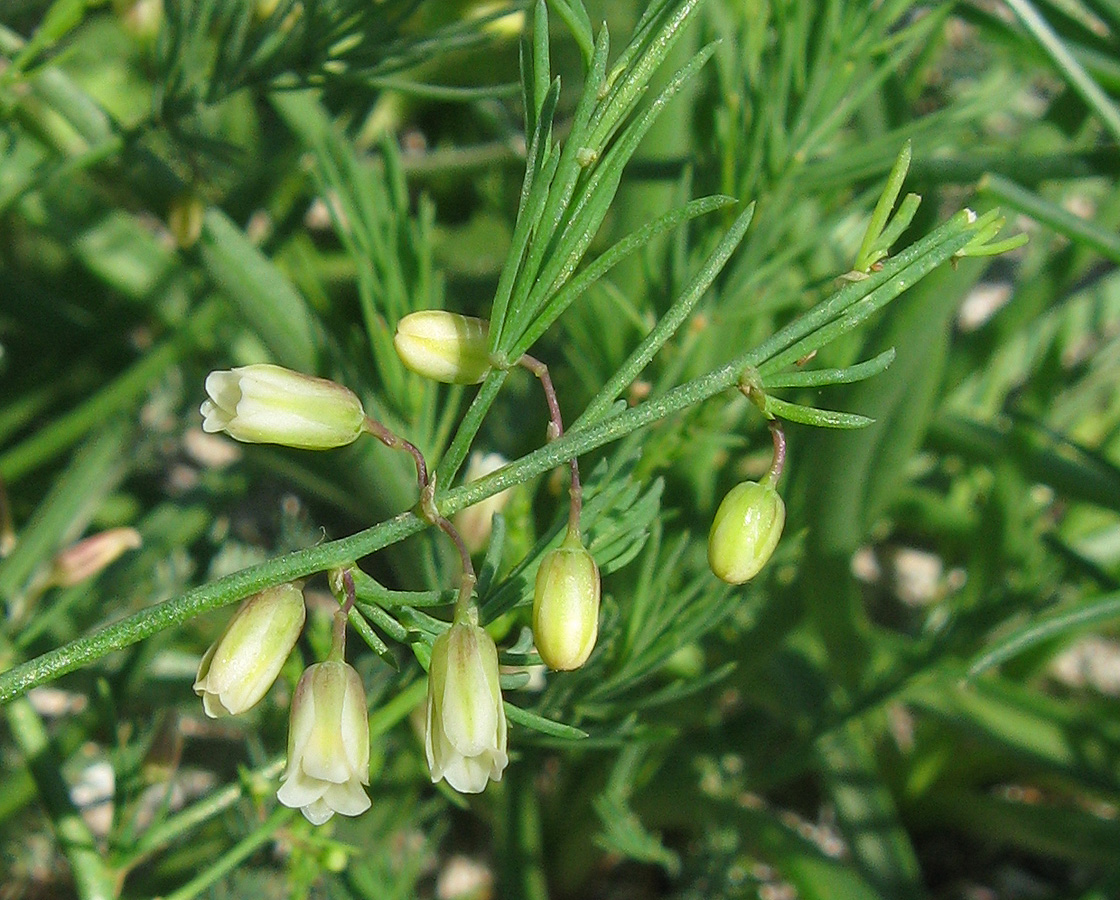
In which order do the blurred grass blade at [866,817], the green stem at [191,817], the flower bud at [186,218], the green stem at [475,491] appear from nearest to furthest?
the green stem at [475,491]
the green stem at [191,817]
the flower bud at [186,218]
the blurred grass blade at [866,817]

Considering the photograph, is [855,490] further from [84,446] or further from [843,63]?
[84,446]

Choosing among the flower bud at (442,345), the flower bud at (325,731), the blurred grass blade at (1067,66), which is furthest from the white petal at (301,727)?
the blurred grass blade at (1067,66)

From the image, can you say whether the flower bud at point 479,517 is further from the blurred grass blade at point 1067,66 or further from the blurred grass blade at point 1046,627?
the blurred grass blade at point 1067,66

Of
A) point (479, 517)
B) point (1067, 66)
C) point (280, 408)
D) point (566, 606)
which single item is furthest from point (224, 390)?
point (1067, 66)

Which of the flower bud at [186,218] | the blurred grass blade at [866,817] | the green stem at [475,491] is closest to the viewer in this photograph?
the green stem at [475,491]

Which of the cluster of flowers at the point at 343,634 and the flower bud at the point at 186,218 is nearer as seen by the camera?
the cluster of flowers at the point at 343,634

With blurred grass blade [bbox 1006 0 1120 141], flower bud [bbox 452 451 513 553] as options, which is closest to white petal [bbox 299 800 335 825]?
flower bud [bbox 452 451 513 553]

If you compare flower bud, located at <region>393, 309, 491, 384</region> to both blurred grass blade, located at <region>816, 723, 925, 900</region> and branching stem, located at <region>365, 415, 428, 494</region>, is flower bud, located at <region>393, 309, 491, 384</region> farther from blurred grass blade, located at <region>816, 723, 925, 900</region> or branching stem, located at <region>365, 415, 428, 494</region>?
blurred grass blade, located at <region>816, 723, 925, 900</region>
